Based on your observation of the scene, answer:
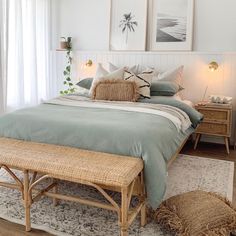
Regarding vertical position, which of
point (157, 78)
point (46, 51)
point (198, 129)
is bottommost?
point (198, 129)

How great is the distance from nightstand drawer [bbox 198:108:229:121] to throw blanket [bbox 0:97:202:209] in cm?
87

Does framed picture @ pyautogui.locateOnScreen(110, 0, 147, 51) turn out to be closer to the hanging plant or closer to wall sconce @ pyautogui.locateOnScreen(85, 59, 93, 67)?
wall sconce @ pyautogui.locateOnScreen(85, 59, 93, 67)

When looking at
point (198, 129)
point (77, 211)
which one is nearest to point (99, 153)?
point (77, 211)

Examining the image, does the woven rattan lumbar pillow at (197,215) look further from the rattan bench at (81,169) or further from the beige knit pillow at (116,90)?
the beige knit pillow at (116,90)

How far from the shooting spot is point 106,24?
454cm

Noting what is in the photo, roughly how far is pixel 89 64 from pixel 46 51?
35.5 inches

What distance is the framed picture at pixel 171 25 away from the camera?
4020 mm

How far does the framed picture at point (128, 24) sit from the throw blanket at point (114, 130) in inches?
67.5

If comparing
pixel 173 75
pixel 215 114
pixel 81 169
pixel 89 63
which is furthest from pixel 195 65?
pixel 81 169

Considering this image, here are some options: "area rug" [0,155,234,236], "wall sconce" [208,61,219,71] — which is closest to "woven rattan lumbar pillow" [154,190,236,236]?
"area rug" [0,155,234,236]

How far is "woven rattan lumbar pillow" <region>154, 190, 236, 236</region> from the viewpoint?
1.85 meters

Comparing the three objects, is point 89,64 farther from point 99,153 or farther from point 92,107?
point 99,153

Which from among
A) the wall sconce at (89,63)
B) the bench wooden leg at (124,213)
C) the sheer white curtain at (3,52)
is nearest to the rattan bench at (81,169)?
the bench wooden leg at (124,213)

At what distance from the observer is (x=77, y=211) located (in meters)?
2.22
